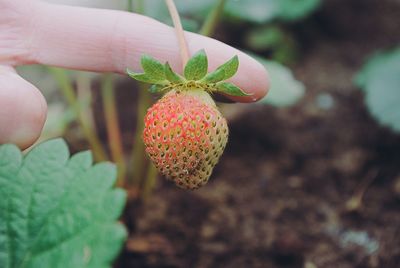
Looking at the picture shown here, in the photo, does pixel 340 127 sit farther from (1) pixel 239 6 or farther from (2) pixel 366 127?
(1) pixel 239 6

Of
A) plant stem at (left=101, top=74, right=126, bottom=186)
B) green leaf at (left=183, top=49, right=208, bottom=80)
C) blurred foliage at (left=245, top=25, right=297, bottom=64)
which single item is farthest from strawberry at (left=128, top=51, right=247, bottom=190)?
blurred foliage at (left=245, top=25, right=297, bottom=64)

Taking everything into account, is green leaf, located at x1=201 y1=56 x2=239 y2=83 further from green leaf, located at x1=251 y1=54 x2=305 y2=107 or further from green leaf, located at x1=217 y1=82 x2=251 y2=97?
green leaf, located at x1=251 y1=54 x2=305 y2=107

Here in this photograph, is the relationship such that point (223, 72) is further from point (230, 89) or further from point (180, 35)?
point (180, 35)

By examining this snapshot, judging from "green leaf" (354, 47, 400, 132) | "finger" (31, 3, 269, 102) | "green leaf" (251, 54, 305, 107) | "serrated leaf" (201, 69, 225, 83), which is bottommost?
"serrated leaf" (201, 69, 225, 83)

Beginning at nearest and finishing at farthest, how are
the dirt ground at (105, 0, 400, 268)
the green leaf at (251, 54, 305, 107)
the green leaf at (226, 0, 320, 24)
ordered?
the dirt ground at (105, 0, 400, 268) → the green leaf at (251, 54, 305, 107) → the green leaf at (226, 0, 320, 24)

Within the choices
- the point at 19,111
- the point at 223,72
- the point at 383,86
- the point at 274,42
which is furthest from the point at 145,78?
the point at 274,42

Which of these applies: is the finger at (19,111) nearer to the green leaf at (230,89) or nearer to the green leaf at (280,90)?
the green leaf at (230,89)

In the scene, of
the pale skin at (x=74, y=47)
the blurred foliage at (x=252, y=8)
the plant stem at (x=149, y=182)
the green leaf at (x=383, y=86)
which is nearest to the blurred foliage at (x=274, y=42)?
the blurred foliage at (x=252, y=8)
